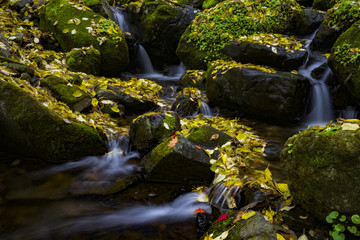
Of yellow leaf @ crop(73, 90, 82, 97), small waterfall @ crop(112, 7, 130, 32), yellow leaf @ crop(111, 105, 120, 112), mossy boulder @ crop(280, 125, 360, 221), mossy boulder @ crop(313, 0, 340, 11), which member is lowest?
yellow leaf @ crop(111, 105, 120, 112)

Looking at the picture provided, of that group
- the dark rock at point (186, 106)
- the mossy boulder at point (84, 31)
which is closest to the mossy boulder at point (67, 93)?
the dark rock at point (186, 106)

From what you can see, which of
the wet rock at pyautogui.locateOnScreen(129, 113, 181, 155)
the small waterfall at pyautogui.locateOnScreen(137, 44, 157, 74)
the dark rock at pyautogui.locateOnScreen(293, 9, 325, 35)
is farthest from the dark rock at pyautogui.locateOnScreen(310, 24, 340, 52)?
the small waterfall at pyautogui.locateOnScreen(137, 44, 157, 74)

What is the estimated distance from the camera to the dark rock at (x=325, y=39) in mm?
5746

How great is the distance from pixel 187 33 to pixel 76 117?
525 cm

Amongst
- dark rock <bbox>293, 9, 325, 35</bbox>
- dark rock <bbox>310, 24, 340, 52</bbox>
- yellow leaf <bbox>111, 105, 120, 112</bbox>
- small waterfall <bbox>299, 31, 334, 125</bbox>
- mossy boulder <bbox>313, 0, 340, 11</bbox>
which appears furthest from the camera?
mossy boulder <bbox>313, 0, 340, 11</bbox>

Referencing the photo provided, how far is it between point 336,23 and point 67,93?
6.23 metres

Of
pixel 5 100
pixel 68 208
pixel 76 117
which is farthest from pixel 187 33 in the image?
pixel 68 208

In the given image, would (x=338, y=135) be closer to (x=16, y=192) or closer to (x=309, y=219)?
(x=309, y=219)

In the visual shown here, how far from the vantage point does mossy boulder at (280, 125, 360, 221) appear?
1665 mm

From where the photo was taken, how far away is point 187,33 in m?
7.83

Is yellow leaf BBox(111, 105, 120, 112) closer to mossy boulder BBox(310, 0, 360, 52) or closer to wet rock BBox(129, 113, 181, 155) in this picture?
wet rock BBox(129, 113, 181, 155)

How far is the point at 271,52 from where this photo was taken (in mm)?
5156

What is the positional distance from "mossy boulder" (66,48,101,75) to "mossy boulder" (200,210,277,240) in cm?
597

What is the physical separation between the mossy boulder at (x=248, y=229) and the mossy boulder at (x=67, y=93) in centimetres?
351
